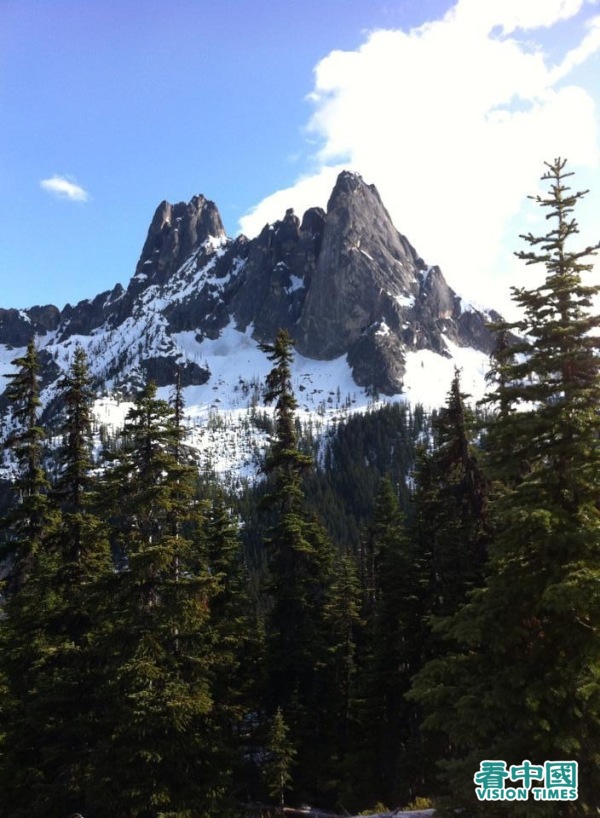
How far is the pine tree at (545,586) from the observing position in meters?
9.45

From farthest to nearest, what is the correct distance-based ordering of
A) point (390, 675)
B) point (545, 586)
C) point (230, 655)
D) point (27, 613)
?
point (390, 675) < point (27, 613) < point (230, 655) < point (545, 586)

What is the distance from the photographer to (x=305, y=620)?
24.7 m

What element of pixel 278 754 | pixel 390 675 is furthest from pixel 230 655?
pixel 390 675

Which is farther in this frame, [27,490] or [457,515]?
[457,515]

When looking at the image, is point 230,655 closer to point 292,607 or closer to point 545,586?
point 292,607

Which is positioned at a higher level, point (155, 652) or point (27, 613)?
point (27, 613)

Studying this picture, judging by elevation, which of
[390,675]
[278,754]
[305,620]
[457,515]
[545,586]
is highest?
[457,515]

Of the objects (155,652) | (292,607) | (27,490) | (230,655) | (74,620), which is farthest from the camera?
(292,607)

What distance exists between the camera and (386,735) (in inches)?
1011

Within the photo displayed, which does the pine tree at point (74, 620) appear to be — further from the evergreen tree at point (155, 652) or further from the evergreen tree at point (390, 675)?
the evergreen tree at point (390, 675)

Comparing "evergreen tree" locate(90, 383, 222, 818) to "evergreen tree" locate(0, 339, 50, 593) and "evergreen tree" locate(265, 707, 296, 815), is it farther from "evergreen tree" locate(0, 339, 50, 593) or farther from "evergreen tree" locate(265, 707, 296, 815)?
"evergreen tree" locate(265, 707, 296, 815)

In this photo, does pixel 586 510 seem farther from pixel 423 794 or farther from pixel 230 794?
pixel 423 794

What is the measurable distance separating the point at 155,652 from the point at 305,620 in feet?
35.0

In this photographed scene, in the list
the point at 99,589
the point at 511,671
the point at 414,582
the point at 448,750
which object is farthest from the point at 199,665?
the point at 414,582
